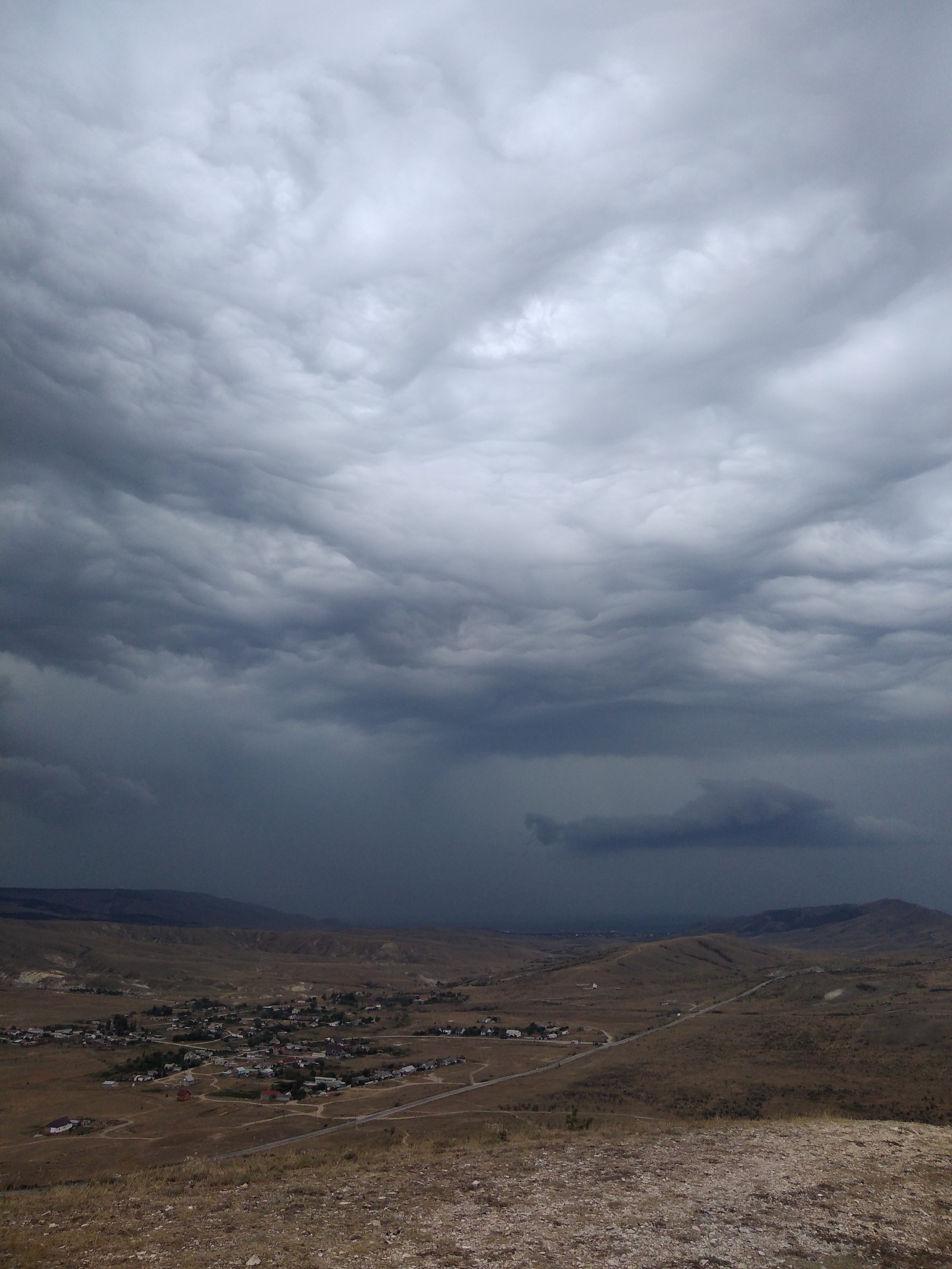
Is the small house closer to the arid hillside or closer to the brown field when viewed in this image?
the brown field

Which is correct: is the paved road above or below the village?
above

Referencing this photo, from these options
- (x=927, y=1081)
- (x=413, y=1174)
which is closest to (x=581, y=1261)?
(x=413, y=1174)

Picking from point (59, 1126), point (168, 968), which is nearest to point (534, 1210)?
point (59, 1126)

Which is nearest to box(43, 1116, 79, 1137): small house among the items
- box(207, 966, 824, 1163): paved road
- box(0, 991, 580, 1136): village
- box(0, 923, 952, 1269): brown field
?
box(0, 991, 580, 1136): village

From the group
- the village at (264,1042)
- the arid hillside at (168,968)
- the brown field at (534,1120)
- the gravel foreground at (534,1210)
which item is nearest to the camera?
the gravel foreground at (534,1210)

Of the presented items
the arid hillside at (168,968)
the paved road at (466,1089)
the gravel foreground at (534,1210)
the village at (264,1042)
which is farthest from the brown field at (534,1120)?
the arid hillside at (168,968)

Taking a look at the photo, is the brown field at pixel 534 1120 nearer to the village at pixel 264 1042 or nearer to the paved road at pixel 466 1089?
the paved road at pixel 466 1089

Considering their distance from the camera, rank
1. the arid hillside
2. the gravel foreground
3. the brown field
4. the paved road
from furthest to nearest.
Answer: the arid hillside
the paved road
the brown field
the gravel foreground
